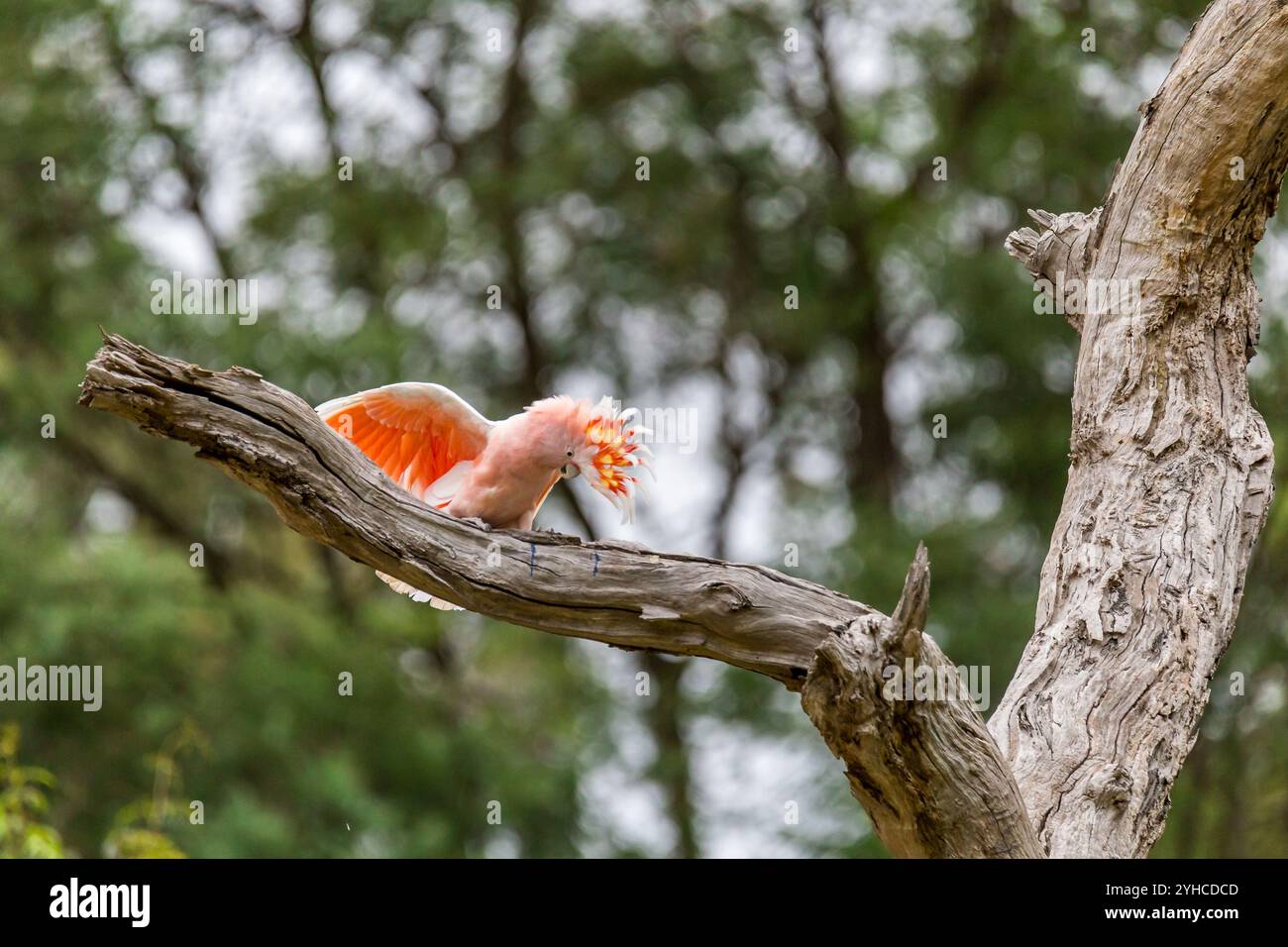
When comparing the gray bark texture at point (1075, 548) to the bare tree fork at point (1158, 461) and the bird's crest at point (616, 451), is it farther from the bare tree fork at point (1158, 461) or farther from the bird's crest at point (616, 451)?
the bird's crest at point (616, 451)

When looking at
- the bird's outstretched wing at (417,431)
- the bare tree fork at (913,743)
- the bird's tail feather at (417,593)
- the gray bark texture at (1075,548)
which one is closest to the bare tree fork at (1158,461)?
the gray bark texture at (1075,548)

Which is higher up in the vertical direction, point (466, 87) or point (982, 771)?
point (466, 87)

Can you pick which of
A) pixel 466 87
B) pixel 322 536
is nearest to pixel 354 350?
pixel 466 87

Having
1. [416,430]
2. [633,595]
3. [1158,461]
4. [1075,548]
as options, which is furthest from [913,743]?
[416,430]

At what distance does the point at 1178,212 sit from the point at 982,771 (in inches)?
64.4

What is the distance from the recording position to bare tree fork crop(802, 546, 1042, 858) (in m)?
2.97

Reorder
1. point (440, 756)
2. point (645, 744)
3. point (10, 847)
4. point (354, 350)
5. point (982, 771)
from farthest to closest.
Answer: point (645, 744) → point (440, 756) → point (354, 350) → point (10, 847) → point (982, 771)

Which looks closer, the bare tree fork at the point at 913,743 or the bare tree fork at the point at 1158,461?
the bare tree fork at the point at 913,743

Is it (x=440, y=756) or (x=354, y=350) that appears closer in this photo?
(x=354, y=350)

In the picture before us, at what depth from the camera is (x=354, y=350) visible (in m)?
9.95

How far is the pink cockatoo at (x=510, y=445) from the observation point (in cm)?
398

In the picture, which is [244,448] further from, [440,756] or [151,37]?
[151,37]

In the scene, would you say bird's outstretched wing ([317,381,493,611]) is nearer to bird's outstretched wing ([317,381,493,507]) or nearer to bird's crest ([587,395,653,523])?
bird's outstretched wing ([317,381,493,507])

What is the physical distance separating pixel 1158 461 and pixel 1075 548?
311 mm
